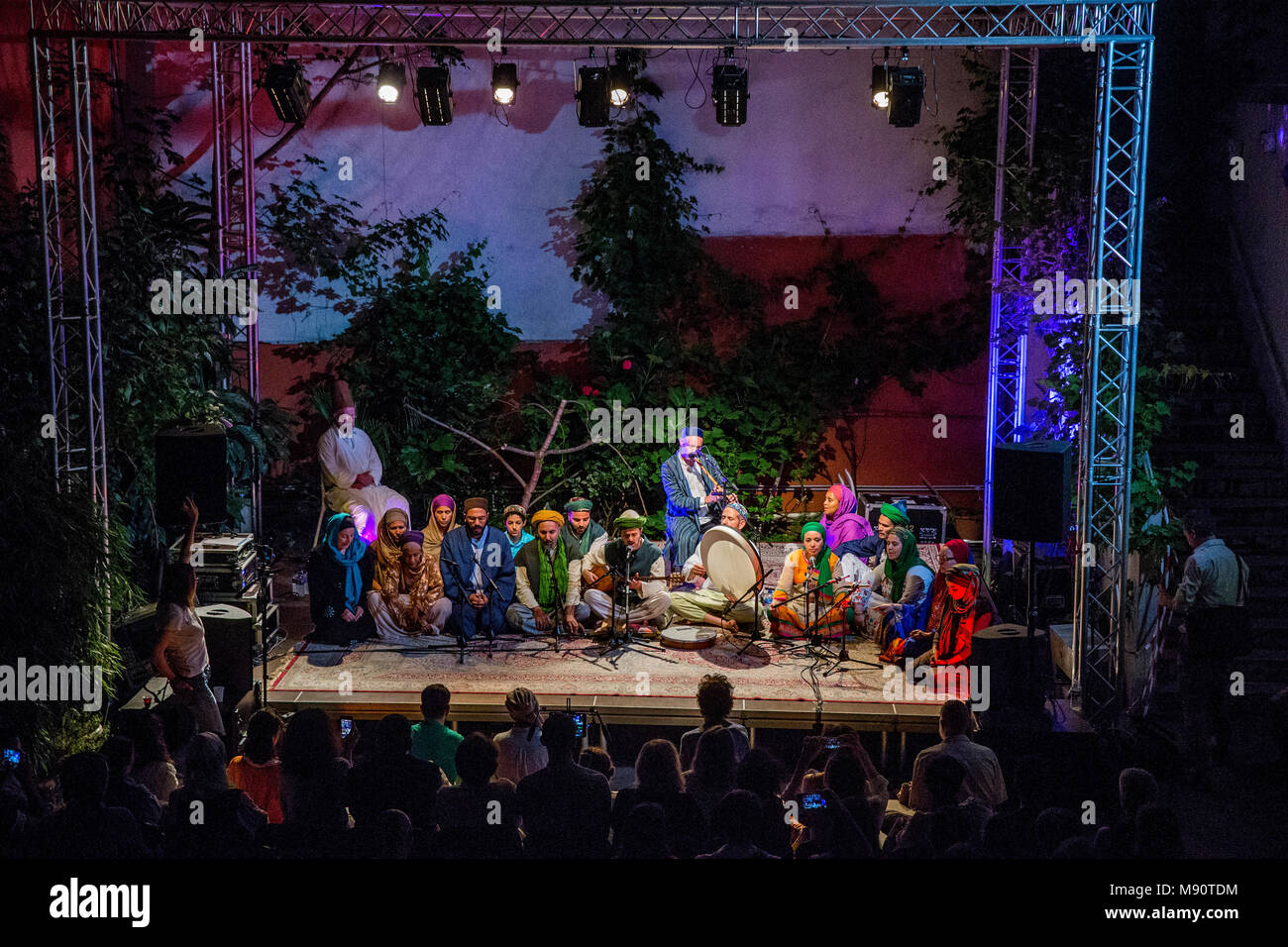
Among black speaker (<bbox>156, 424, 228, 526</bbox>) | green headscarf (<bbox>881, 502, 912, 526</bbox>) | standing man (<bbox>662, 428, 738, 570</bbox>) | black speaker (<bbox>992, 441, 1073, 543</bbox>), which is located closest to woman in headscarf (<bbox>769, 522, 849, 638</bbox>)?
green headscarf (<bbox>881, 502, 912, 526</bbox>)

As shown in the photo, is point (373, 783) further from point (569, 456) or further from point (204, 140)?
point (204, 140)

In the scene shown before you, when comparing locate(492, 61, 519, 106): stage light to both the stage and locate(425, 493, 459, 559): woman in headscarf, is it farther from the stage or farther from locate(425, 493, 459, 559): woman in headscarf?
the stage

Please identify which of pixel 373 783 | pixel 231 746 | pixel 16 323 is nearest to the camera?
pixel 373 783

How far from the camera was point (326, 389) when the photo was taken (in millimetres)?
12547

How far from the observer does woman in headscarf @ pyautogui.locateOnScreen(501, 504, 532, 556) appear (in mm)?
9250

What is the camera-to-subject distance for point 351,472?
10.7m

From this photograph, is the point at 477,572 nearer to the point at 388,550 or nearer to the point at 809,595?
the point at 388,550

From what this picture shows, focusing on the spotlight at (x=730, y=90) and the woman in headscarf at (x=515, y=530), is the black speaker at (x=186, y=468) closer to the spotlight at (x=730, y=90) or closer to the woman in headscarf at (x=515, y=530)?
the woman in headscarf at (x=515, y=530)

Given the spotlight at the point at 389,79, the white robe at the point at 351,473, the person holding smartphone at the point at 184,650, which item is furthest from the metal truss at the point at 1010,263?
the person holding smartphone at the point at 184,650

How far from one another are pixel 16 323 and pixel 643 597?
4.68 meters

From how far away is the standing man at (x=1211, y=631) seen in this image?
25.6ft

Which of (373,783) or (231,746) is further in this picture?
(231,746)

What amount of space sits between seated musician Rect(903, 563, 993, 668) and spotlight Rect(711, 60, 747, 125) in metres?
3.61

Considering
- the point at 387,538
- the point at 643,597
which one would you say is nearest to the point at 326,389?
the point at 387,538
